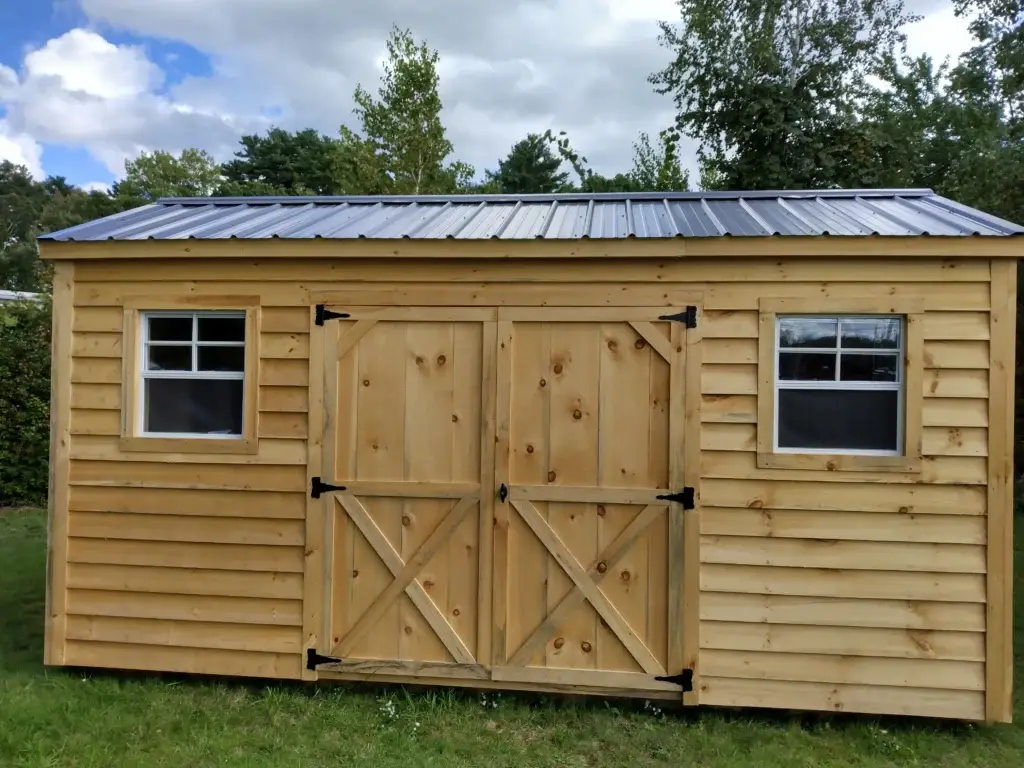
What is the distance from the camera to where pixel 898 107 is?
17.6 meters

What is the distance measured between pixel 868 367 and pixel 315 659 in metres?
3.51

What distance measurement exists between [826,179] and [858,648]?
42.9 ft

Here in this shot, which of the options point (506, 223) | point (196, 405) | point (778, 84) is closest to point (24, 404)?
point (196, 405)

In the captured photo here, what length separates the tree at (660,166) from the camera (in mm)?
17875

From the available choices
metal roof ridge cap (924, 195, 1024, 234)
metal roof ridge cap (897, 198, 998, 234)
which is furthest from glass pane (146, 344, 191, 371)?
metal roof ridge cap (924, 195, 1024, 234)

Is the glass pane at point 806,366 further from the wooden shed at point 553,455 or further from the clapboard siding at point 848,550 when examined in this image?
the clapboard siding at point 848,550

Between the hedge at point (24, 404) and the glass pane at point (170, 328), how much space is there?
557cm

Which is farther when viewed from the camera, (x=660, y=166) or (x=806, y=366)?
(x=660, y=166)

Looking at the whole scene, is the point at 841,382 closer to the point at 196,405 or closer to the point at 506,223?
the point at 506,223

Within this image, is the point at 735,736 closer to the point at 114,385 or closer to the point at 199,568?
the point at 199,568

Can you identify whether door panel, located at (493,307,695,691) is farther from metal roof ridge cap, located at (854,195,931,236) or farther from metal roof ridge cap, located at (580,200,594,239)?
metal roof ridge cap, located at (854,195,931,236)

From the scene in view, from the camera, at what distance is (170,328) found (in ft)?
13.7

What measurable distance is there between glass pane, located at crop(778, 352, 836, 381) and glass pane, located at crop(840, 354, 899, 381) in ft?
0.20

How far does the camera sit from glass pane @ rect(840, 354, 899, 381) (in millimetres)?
3678
